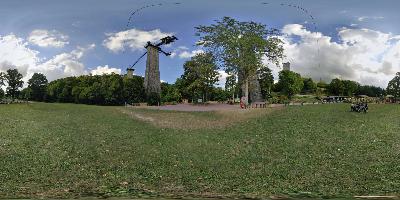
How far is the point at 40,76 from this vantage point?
3306 cm

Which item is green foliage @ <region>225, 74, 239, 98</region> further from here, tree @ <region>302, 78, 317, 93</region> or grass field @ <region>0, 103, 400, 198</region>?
tree @ <region>302, 78, 317, 93</region>

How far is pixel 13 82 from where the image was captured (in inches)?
1358

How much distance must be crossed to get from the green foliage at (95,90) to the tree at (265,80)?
34.3 feet

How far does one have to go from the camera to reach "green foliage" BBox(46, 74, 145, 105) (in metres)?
36.7

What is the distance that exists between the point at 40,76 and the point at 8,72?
2.30 m

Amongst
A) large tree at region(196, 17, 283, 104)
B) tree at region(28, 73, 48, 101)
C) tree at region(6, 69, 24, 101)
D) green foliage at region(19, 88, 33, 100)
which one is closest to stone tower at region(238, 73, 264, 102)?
large tree at region(196, 17, 283, 104)

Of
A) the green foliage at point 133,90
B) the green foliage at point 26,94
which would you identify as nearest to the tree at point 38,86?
the green foliage at point 26,94

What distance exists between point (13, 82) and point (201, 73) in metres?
14.6

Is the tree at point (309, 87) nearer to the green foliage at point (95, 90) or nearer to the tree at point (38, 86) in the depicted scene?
the green foliage at point (95, 90)

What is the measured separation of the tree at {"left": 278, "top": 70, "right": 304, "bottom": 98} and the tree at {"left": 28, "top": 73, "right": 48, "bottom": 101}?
19.4 m

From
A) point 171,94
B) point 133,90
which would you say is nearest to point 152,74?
point 133,90

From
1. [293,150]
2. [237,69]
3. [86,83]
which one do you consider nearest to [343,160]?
[293,150]

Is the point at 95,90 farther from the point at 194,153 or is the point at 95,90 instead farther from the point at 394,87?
the point at 394,87

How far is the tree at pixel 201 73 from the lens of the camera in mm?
39656
